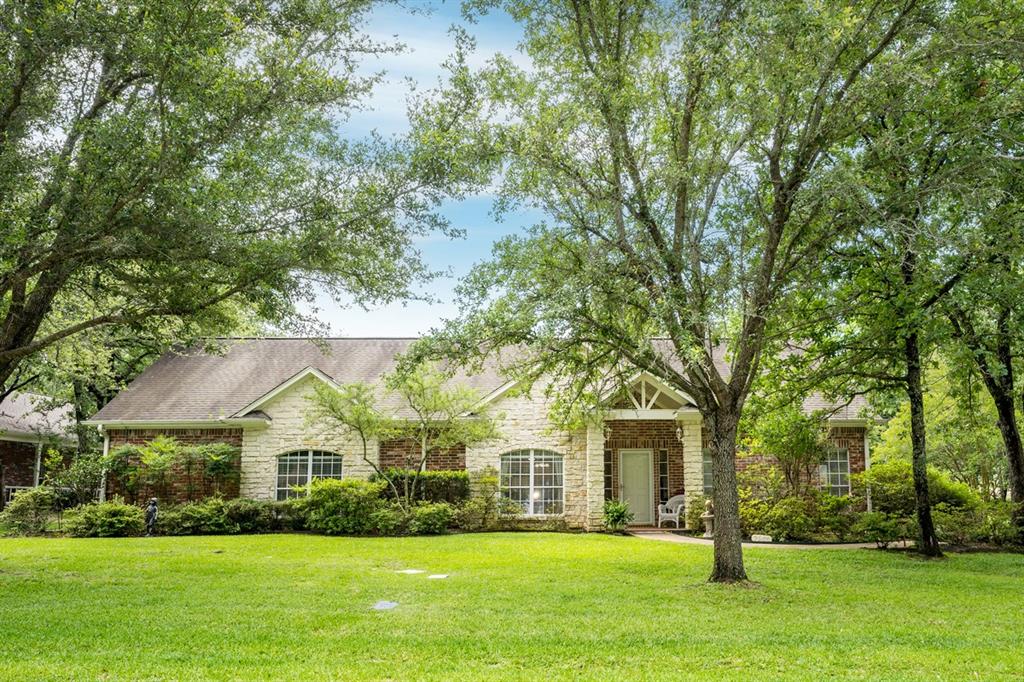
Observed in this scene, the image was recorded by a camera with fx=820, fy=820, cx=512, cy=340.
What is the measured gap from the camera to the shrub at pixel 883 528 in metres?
17.6

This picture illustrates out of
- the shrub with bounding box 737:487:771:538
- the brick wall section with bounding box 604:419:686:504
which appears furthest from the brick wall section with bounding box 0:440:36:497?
the shrub with bounding box 737:487:771:538

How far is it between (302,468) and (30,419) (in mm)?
15171

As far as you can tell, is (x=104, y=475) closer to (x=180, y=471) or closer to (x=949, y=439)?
(x=180, y=471)

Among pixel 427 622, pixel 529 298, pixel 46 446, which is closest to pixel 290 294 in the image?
pixel 529 298

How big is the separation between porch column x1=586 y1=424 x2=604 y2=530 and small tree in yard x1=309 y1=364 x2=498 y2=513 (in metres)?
2.71

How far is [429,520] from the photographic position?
20.5m

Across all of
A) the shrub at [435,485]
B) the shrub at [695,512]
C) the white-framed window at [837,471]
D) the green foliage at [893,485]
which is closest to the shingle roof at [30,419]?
the shrub at [435,485]

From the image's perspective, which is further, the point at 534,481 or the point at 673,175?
the point at 534,481

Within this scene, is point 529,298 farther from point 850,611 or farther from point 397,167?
point 850,611

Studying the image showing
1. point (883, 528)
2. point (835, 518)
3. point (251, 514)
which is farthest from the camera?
point (251, 514)

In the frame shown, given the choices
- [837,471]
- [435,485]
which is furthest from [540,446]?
[837,471]

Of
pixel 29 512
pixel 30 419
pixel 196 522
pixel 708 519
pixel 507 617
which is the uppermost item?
pixel 30 419

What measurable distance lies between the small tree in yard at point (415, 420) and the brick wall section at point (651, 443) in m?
4.14

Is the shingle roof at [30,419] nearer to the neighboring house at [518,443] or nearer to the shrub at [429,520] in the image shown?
the neighboring house at [518,443]
